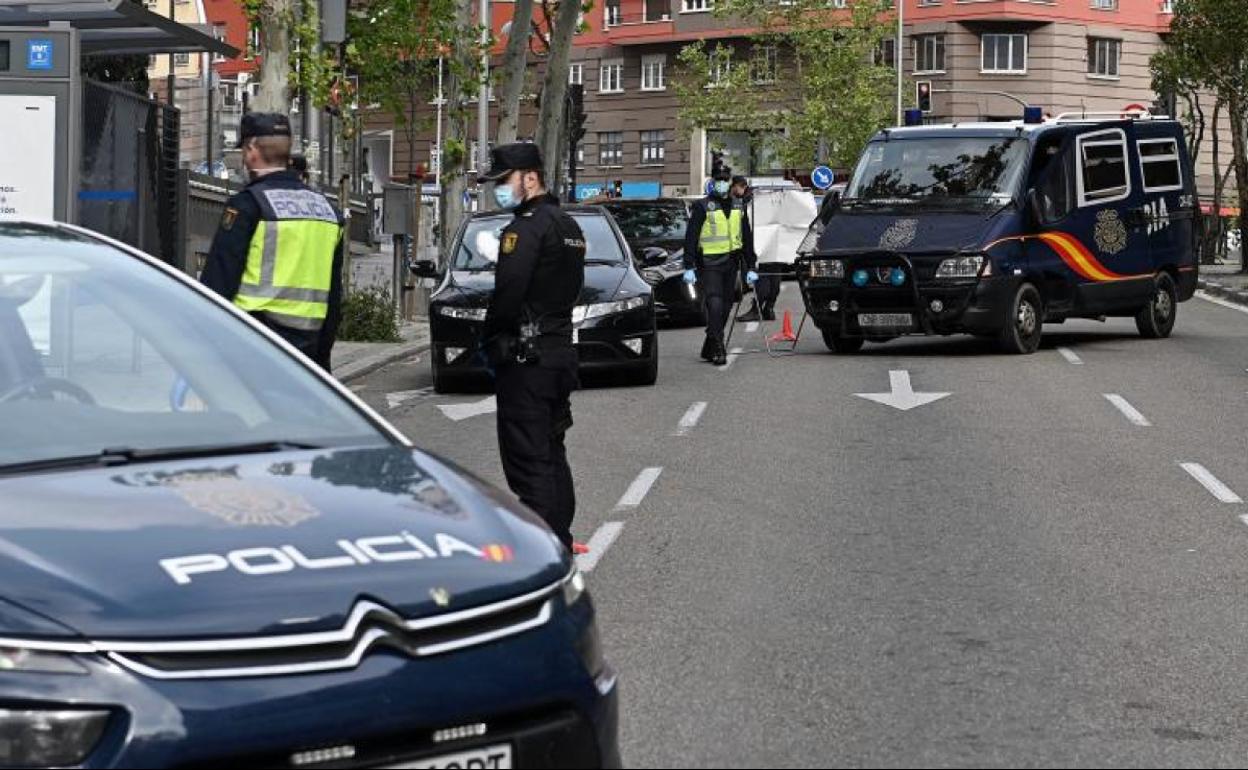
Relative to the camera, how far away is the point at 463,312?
2039 cm

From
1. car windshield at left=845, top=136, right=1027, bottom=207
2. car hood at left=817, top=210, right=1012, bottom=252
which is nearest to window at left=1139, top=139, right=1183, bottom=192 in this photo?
car windshield at left=845, top=136, right=1027, bottom=207

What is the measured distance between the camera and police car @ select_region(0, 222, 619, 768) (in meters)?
4.31

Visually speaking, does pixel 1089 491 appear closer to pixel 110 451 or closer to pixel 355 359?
pixel 110 451

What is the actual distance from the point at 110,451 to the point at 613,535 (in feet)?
20.6

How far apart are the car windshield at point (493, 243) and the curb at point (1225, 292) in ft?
62.0

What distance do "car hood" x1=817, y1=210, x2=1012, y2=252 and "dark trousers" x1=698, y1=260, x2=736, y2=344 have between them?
174cm

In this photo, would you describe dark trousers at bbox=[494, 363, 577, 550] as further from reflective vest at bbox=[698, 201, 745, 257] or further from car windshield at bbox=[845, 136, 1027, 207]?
car windshield at bbox=[845, 136, 1027, 207]

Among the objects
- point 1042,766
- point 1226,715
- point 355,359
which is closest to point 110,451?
point 1042,766

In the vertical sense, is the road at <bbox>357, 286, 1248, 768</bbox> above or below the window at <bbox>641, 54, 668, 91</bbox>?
below

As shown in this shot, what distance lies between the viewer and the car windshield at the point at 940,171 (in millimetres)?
24641

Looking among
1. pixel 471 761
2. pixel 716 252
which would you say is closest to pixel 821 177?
pixel 716 252

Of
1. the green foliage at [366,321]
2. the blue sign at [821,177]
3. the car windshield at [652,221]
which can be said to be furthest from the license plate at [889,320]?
the blue sign at [821,177]

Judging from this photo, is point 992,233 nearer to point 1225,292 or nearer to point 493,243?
point 493,243

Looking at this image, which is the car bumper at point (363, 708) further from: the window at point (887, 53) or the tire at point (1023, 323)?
the window at point (887, 53)
